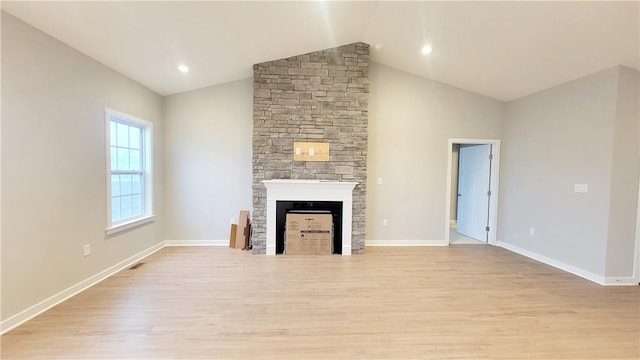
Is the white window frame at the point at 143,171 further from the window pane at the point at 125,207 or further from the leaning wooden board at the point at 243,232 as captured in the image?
the leaning wooden board at the point at 243,232

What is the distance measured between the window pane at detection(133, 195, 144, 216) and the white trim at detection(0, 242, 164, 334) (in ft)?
2.00

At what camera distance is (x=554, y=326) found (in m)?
2.52

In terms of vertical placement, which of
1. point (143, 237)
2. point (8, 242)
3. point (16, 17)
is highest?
point (16, 17)

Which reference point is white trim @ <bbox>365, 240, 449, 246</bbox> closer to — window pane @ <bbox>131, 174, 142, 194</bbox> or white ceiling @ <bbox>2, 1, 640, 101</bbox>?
white ceiling @ <bbox>2, 1, 640, 101</bbox>

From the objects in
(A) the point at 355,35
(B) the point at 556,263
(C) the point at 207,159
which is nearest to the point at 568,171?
(B) the point at 556,263

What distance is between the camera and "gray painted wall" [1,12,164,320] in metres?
2.35

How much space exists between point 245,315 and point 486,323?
2.12 m

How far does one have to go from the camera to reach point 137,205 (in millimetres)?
4422

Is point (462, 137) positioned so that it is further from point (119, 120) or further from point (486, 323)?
point (119, 120)

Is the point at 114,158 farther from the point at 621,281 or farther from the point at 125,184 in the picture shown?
the point at 621,281

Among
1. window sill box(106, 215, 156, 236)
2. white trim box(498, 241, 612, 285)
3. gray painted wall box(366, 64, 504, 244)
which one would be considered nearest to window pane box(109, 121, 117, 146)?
window sill box(106, 215, 156, 236)

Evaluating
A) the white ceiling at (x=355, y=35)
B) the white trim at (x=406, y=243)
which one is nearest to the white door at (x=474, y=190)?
the white trim at (x=406, y=243)

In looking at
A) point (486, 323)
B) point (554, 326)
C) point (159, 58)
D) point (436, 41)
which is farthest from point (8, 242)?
point (436, 41)

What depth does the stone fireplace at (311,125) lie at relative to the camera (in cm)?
458
